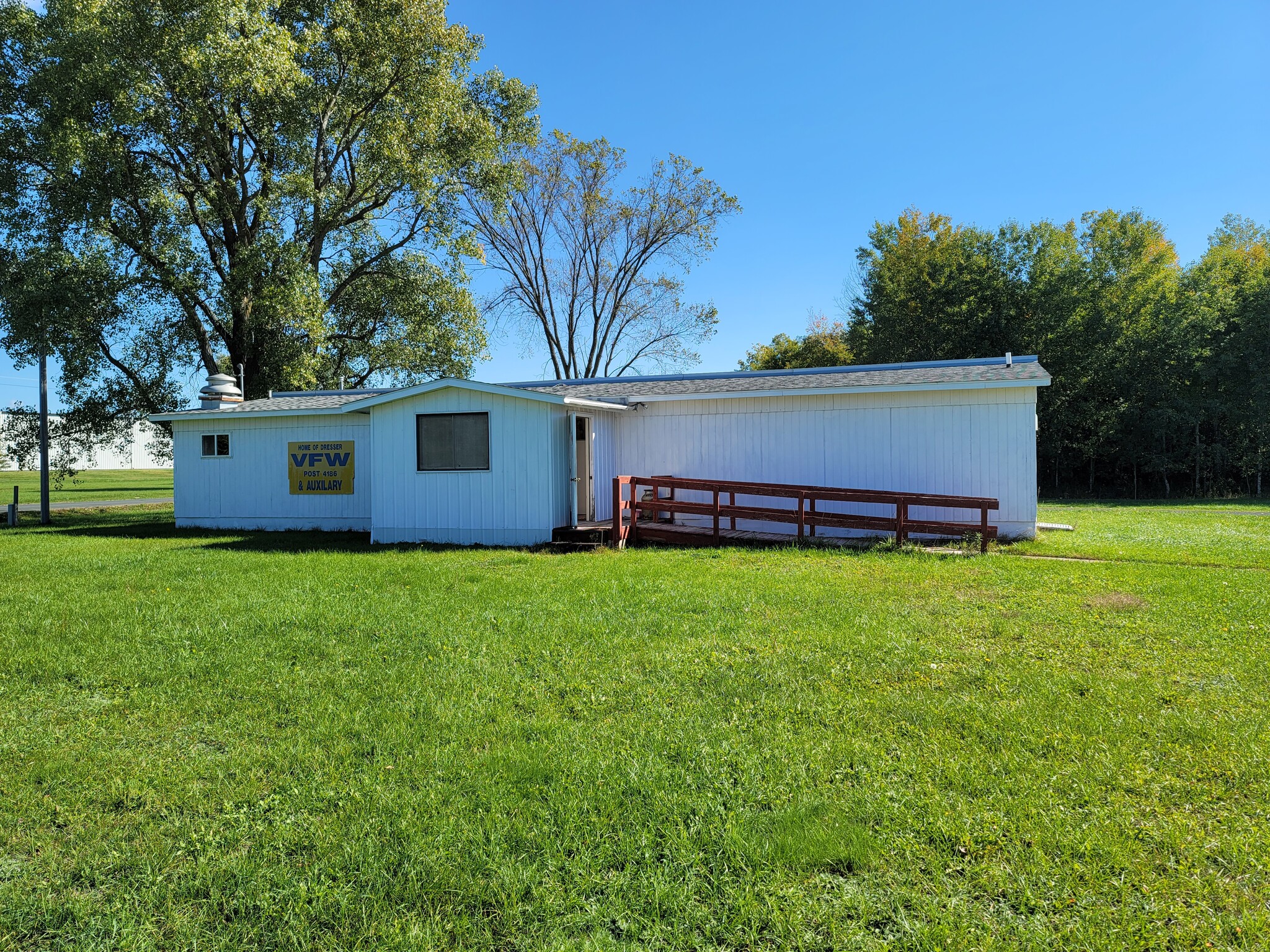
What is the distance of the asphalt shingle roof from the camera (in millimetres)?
12109

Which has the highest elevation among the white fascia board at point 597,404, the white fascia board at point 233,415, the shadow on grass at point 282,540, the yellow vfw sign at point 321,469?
the white fascia board at point 233,415

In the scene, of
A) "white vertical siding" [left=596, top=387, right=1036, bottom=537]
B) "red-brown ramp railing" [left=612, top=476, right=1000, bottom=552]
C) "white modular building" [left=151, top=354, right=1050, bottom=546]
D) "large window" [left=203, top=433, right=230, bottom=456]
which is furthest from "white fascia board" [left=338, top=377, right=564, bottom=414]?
"large window" [left=203, top=433, right=230, bottom=456]

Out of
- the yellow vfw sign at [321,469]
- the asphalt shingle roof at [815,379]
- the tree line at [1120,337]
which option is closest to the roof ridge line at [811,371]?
the asphalt shingle roof at [815,379]

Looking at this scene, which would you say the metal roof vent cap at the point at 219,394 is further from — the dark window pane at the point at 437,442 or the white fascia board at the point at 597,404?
the white fascia board at the point at 597,404

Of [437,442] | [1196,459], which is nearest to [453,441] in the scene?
[437,442]

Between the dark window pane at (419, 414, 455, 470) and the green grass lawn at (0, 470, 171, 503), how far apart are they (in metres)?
16.2

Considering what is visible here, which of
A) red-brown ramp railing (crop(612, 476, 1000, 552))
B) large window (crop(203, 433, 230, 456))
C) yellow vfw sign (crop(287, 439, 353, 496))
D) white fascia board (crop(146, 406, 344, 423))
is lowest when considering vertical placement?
red-brown ramp railing (crop(612, 476, 1000, 552))

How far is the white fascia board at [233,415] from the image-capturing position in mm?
14984

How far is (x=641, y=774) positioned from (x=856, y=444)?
1014 centimetres

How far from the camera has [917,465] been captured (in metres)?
12.4

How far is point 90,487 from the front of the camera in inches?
1503

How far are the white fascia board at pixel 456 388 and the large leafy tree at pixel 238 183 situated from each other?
739 centimetres

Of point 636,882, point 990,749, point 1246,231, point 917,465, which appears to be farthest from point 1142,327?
point 636,882

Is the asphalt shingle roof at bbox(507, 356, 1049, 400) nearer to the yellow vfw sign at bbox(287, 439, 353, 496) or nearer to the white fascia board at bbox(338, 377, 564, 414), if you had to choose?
the white fascia board at bbox(338, 377, 564, 414)
